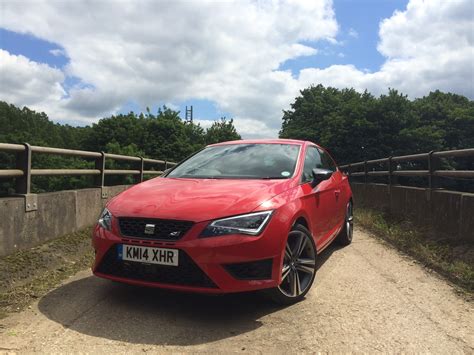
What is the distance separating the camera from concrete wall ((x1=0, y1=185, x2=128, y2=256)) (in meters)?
4.96

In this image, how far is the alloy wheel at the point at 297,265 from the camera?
13.4 feet

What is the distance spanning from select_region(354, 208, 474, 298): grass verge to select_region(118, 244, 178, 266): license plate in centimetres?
295

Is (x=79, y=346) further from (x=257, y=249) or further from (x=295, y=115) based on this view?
(x=295, y=115)

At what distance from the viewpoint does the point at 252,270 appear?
3707 millimetres

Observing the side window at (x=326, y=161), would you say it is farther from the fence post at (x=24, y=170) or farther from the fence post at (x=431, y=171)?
the fence post at (x=24, y=170)

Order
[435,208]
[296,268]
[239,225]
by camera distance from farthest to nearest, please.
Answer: [435,208] < [296,268] < [239,225]

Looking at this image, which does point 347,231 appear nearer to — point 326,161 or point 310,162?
point 326,161

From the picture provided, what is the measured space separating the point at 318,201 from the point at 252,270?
65.6 inches

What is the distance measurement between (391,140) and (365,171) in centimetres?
2977

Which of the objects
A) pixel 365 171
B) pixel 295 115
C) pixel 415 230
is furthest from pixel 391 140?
pixel 415 230

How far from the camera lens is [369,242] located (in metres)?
7.40

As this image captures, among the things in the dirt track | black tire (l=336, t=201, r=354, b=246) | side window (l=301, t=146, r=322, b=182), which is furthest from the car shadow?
black tire (l=336, t=201, r=354, b=246)

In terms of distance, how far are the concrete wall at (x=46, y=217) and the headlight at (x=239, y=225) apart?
101 inches

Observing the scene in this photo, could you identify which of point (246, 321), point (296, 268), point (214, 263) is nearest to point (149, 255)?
point (214, 263)
